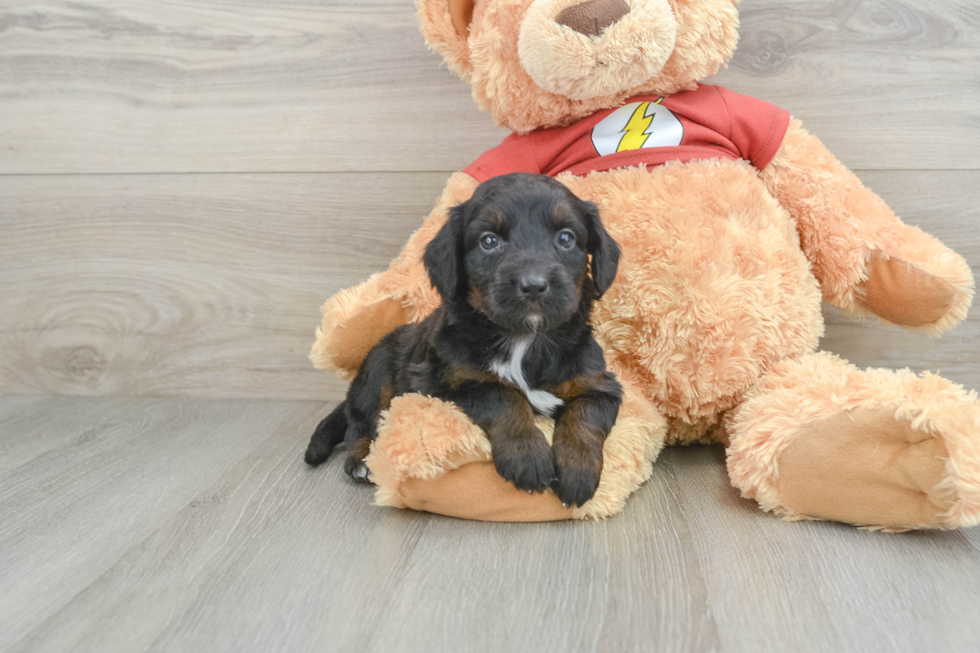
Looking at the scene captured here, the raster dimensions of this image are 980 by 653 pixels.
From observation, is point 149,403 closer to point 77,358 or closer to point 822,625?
point 77,358

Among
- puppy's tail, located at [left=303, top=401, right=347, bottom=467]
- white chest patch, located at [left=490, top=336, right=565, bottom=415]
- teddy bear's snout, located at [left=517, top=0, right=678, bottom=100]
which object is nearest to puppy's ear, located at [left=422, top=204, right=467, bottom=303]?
white chest patch, located at [left=490, top=336, right=565, bottom=415]

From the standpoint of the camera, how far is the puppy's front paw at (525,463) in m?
1.30

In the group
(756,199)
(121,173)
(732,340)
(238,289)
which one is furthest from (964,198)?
(121,173)

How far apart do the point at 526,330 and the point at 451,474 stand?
0.33 m

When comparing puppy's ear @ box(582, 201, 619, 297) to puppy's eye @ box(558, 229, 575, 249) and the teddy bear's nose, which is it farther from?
the teddy bear's nose

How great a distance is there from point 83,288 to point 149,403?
48cm

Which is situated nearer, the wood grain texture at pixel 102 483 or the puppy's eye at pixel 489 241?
the wood grain texture at pixel 102 483

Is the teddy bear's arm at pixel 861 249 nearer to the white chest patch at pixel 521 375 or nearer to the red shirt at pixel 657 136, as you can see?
the red shirt at pixel 657 136

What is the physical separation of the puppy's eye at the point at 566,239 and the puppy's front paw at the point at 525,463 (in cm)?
39

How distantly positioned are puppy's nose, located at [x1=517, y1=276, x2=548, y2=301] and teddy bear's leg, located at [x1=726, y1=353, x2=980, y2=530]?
1.84 feet

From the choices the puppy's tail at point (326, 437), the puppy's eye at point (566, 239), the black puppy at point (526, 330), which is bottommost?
the puppy's tail at point (326, 437)

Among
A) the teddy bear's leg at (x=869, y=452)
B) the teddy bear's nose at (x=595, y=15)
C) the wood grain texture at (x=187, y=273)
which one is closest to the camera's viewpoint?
the teddy bear's leg at (x=869, y=452)

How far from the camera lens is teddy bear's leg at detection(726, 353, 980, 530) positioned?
1222 millimetres

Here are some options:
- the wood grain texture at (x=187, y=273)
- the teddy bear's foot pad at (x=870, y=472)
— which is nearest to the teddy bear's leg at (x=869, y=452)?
the teddy bear's foot pad at (x=870, y=472)
